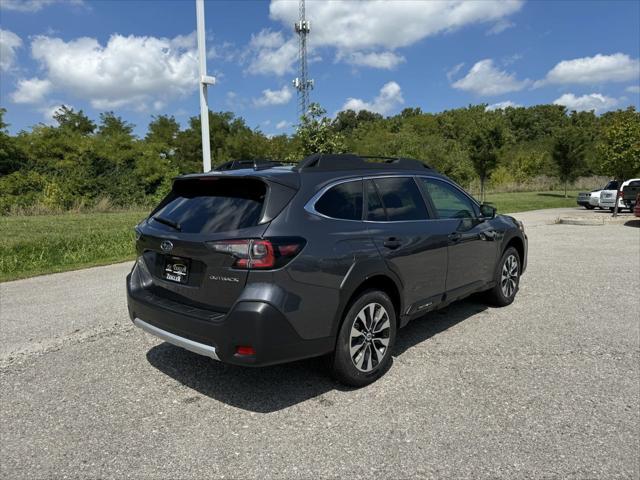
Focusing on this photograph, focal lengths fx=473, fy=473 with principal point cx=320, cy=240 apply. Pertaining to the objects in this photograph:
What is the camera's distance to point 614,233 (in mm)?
13812

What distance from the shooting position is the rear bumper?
305 cm

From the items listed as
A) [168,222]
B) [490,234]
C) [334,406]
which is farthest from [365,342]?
[490,234]

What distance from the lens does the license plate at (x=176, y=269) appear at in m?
3.46

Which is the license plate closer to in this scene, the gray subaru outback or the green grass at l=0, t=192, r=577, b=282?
the gray subaru outback

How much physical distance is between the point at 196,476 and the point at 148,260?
1825 millimetres

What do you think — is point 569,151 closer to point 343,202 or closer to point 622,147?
point 622,147

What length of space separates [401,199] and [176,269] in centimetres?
205

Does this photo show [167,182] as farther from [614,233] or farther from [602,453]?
[602,453]

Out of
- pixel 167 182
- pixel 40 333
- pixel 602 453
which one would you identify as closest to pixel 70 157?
pixel 167 182

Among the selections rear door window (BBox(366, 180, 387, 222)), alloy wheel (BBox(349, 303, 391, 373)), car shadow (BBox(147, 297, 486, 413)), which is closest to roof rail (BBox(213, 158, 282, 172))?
rear door window (BBox(366, 180, 387, 222))

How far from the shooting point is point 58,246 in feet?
33.7

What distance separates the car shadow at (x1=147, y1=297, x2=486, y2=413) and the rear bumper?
0.49m

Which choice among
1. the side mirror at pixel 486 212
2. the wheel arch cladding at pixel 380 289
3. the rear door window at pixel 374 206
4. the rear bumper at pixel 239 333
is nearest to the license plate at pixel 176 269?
the rear bumper at pixel 239 333

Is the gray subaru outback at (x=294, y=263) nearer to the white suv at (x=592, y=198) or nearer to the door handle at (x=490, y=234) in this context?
the door handle at (x=490, y=234)
